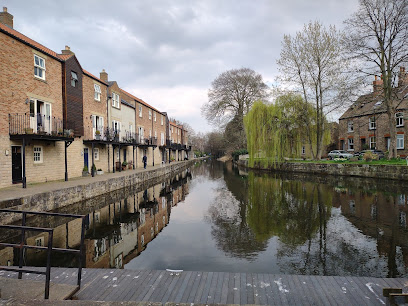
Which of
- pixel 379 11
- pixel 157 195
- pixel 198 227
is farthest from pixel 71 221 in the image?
pixel 379 11

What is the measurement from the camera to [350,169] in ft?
68.5

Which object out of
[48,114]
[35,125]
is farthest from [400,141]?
[35,125]

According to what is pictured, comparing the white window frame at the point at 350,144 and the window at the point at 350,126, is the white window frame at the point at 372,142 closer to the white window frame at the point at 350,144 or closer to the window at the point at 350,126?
the white window frame at the point at 350,144

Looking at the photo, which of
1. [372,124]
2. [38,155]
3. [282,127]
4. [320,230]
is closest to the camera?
[320,230]

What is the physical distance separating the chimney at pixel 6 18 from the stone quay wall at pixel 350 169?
2363 cm

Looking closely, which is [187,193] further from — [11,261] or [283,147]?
[283,147]

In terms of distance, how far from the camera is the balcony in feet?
37.5

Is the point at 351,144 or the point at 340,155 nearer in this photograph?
the point at 340,155

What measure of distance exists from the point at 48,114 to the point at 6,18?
5.33 metres

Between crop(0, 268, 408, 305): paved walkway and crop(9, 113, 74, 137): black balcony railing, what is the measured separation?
31.4 feet

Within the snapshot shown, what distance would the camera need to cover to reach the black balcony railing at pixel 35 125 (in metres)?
11.6

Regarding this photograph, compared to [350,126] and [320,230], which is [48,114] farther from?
[350,126]

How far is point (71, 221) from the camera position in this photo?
8984 millimetres

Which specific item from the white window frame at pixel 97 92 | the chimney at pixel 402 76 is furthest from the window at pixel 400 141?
the white window frame at pixel 97 92
